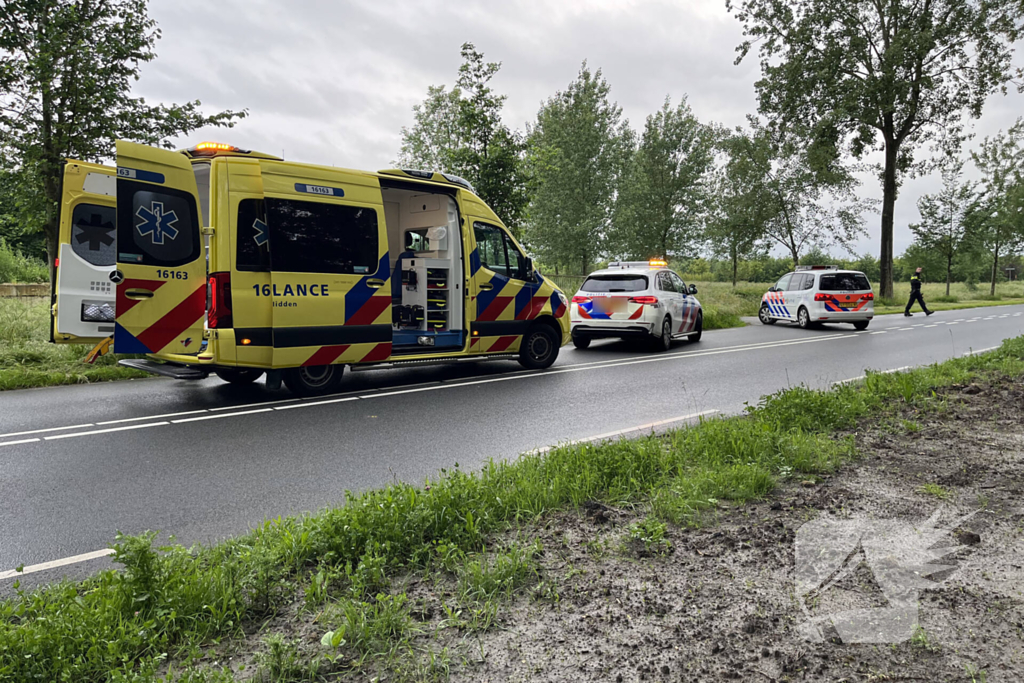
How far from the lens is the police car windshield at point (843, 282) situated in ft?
66.0

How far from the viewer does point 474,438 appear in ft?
20.4

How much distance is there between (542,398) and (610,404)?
86cm

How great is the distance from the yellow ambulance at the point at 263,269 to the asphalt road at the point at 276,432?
0.56 meters

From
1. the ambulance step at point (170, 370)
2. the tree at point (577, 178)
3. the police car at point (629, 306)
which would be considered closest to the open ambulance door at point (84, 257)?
the ambulance step at point (170, 370)

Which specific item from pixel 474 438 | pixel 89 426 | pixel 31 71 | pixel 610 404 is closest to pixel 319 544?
pixel 474 438

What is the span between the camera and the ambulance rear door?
754 centimetres

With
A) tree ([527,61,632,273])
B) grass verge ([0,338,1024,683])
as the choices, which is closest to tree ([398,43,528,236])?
grass verge ([0,338,1024,683])

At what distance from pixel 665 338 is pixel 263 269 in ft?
28.4

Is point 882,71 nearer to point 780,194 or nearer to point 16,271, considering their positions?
point 780,194

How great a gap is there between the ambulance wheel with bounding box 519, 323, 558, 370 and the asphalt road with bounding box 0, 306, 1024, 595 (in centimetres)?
26

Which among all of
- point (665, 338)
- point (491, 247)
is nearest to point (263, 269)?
point (491, 247)

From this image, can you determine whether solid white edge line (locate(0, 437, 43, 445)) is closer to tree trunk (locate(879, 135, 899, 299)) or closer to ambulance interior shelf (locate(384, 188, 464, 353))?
ambulance interior shelf (locate(384, 188, 464, 353))

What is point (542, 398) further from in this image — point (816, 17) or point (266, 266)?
point (816, 17)

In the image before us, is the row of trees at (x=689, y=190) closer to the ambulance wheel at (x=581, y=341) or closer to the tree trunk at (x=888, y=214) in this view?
the tree trunk at (x=888, y=214)
